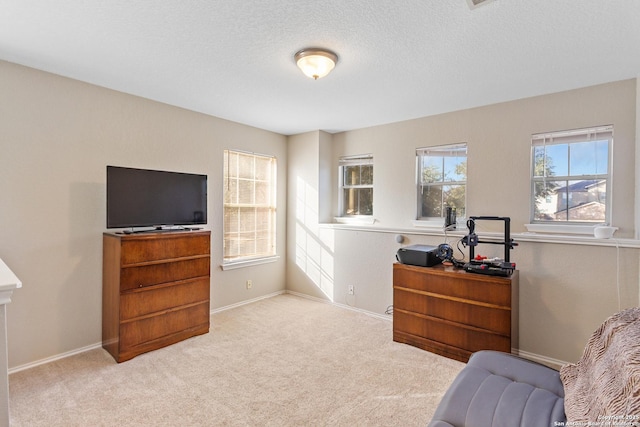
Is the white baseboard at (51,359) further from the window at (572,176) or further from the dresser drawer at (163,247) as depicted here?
the window at (572,176)

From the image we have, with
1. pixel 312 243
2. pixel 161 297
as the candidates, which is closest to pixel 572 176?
pixel 312 243

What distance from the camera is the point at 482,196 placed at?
3553mm

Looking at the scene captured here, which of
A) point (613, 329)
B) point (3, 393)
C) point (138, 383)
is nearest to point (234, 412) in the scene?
point (138, 383)

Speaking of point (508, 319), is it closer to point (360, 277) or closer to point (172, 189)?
point (360, 277)

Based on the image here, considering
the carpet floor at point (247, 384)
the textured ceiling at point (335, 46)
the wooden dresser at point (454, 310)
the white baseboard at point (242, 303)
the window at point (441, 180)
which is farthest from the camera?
the white baseboard at point (242, 303)

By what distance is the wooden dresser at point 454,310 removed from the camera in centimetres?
271

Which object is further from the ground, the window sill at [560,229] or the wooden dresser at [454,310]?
the window sill at [560,229]

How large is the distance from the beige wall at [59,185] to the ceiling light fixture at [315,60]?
200cm

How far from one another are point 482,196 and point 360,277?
180 centimetres

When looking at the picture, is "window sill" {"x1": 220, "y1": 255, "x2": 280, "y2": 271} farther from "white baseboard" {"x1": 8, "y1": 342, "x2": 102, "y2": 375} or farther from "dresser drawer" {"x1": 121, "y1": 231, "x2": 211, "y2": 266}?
"white baseboard" {"x1": 8, "y1": 342, "x2": 102, "y2": 375}

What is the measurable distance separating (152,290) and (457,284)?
9.46 ft

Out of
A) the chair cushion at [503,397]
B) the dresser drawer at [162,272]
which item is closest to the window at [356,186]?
the dresser drawer at [162,272]

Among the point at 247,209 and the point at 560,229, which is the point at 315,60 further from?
the point at 560,229

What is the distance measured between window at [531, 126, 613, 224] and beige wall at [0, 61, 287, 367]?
4.04 metres
